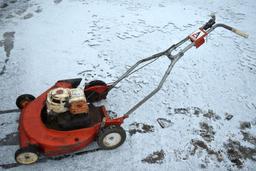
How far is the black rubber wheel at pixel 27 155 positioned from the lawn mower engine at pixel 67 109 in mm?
332

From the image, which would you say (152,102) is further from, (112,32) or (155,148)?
(112,32)

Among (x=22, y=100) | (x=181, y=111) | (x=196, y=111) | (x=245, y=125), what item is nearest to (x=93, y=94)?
(x=22, y=100)

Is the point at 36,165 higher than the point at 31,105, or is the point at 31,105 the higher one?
the point at 31,105

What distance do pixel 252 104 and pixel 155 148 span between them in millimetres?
1648

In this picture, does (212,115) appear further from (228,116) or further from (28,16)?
(28,16)

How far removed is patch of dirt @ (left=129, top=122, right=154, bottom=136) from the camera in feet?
10.4

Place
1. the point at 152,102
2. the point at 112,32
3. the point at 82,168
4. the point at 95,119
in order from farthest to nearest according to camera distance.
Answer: the point at 112,32
the point at 152,102
the point at 95,119
the point at 82,168

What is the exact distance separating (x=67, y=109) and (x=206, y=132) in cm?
168

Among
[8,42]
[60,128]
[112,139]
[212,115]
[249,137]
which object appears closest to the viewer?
[60,128]

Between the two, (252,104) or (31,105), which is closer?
(31,105)

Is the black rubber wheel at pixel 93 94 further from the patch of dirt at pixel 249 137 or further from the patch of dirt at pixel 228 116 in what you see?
the patch of dirt at pixel 249 137

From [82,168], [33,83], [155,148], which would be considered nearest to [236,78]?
[155,148]

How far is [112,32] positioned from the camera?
5.01m

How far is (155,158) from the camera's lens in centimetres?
288
